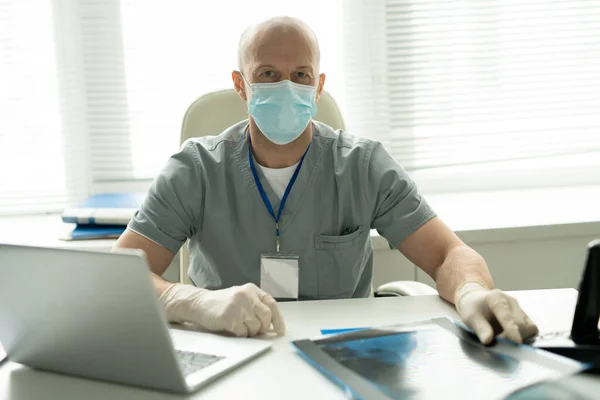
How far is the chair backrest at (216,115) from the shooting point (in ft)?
6.61

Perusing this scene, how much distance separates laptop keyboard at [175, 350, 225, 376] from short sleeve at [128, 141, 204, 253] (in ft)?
1.84

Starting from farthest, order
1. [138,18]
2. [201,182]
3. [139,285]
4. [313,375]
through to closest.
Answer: [138,18], [201,182], [313,375], [139,285]

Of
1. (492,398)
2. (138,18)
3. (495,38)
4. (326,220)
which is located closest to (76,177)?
(138,18)

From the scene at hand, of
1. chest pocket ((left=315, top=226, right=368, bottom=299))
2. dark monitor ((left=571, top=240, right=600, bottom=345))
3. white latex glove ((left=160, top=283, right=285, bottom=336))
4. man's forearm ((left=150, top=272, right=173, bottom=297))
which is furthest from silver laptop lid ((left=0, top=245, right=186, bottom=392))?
chest pocket ((left=315, top=226, right=368, bottom=299))

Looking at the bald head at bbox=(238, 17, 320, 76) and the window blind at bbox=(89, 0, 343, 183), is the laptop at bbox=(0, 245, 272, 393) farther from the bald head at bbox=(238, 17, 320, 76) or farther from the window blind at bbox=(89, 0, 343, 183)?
the window blind at bbox=(89, 0, 343, 183)

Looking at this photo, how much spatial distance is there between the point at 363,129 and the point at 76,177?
1069mm

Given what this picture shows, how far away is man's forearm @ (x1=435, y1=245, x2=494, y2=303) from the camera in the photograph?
1.50 meters

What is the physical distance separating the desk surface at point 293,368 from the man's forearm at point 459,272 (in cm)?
4

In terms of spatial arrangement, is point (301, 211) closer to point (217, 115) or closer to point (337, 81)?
point (217, 115)

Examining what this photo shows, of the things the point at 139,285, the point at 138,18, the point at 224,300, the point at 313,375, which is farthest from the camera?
the point at 138,18

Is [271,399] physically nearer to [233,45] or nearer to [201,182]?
[201,182]

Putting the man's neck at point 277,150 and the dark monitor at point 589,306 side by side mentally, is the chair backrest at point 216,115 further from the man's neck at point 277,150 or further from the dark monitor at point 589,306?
the dark monitor at point 589,306

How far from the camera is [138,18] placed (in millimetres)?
2719

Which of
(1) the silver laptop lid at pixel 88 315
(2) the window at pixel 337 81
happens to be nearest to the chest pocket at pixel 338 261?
(1) the silver laptop lid at pixel 88 315
